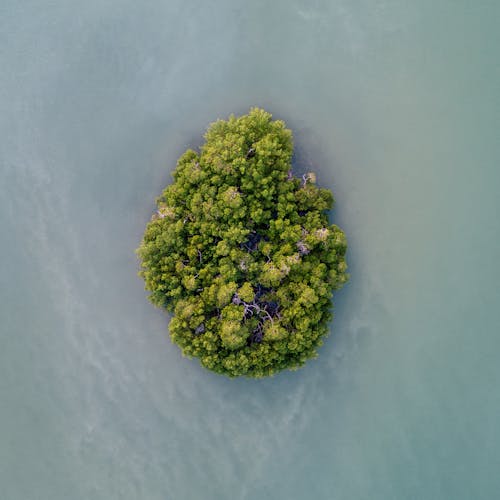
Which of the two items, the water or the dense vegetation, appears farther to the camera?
the water

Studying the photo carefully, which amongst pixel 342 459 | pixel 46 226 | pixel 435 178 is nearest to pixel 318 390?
pixel 342 459

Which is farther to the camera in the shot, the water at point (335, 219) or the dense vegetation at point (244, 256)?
the water at point (335, 219)

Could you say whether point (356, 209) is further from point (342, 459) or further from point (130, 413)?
point (130, 413)

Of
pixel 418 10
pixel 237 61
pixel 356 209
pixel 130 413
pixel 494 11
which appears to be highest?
pixel 494 11
